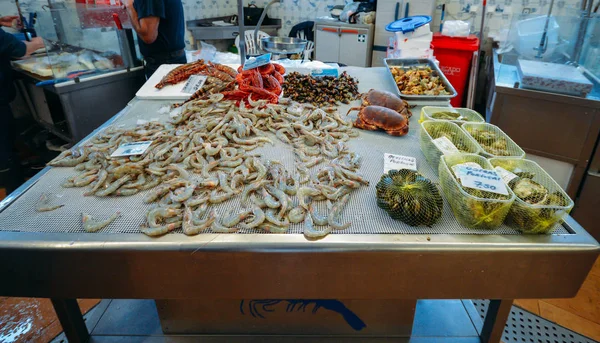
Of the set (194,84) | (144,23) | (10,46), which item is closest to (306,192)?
(194,84)

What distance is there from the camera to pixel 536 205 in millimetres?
1354

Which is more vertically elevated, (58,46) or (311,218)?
(58,46)

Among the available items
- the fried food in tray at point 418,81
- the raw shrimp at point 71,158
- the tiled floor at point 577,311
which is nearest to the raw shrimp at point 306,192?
the raw shrimp at point 71,158

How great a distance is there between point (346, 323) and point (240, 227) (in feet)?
3.47

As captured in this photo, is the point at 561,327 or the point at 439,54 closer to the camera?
the point at 561,327

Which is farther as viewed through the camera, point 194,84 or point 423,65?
point 423,65

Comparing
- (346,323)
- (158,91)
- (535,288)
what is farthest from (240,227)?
(158,91)

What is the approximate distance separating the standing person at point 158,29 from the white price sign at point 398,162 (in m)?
2.82

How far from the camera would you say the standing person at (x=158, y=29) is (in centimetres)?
343

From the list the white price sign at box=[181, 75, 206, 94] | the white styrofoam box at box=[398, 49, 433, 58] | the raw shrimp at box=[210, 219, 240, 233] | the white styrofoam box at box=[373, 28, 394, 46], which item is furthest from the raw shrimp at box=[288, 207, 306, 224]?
the white styrofoam box at box=[373, 28, 394, 46]

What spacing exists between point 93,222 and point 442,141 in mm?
1692

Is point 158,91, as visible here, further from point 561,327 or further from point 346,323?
point 561,327

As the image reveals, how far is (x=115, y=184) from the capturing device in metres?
1.70

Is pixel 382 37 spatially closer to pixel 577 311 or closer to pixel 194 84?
pixel 194 84
